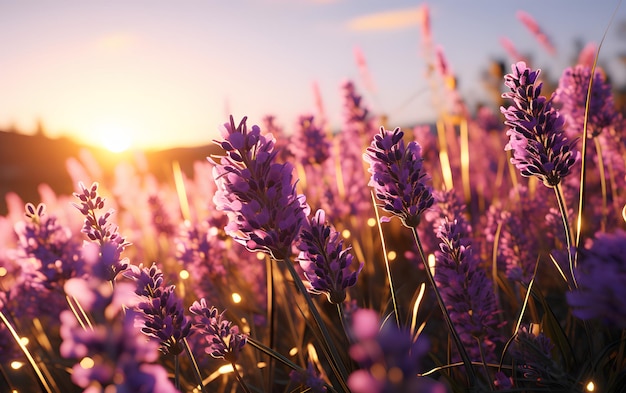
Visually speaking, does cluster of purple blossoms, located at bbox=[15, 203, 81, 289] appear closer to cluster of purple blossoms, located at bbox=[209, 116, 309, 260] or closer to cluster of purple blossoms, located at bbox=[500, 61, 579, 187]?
cluster of purple blossoms, located at bbox=[209, 116, 309, 260]

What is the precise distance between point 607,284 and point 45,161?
38812 mm

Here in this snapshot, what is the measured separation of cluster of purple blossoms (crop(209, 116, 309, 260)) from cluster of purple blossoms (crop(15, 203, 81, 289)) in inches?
57.3

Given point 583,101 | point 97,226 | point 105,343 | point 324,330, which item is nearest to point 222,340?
point 324,330

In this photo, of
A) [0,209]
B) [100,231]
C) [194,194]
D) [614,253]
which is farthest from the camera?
[0,209]

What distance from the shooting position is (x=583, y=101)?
11.2 feet

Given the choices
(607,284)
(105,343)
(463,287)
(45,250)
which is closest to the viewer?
(105,343)

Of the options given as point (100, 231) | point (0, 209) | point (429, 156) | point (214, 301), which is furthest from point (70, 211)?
point (0, 209)

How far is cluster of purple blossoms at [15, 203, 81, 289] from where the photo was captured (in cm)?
298

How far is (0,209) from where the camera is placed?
72.9ft

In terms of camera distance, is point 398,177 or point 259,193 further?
point 398,177

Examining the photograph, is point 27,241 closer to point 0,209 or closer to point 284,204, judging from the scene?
point 284,204

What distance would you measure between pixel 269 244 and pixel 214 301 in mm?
2193

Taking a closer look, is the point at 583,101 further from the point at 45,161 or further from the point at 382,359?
the point at 45,161

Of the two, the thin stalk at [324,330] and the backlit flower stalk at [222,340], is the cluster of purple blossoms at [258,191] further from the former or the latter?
the backlit flower stalk at [222,340]
